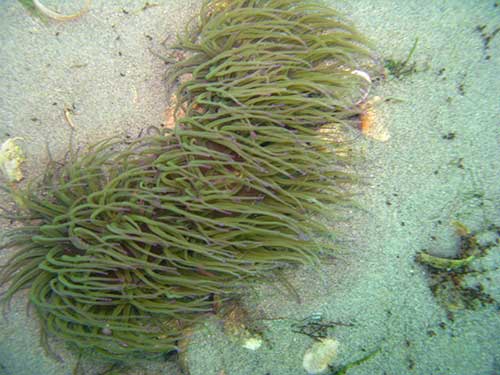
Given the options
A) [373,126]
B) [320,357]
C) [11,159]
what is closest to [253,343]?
[320,357]

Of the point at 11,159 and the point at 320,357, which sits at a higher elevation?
the point at 11,159

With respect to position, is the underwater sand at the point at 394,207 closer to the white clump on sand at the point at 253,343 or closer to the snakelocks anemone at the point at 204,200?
the white clump on sand at the point at 253,343

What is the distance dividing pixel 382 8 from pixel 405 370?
9.86 ft

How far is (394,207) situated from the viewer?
2.67 meters

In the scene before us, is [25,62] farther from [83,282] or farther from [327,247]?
[327,247]

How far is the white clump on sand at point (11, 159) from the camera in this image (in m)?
2.79

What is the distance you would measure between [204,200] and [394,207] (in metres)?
1.52

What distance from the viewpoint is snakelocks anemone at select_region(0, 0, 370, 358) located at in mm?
2344

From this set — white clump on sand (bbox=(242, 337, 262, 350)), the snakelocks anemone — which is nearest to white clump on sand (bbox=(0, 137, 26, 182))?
the snakelocks anemone

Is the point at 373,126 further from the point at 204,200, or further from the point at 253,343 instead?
the point at 253,343

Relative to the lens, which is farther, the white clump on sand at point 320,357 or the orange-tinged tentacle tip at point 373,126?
the orange-tinged tentacle tip at point 373,126

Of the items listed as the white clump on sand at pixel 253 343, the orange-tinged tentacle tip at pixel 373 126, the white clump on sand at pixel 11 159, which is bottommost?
the white clump on sand at pixel 253 343

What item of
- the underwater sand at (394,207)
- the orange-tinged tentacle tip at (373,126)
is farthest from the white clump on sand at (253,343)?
the orange-tinged tentacle tip at (373,126)

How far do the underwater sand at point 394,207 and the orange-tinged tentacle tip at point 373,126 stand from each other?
1.4 inches
